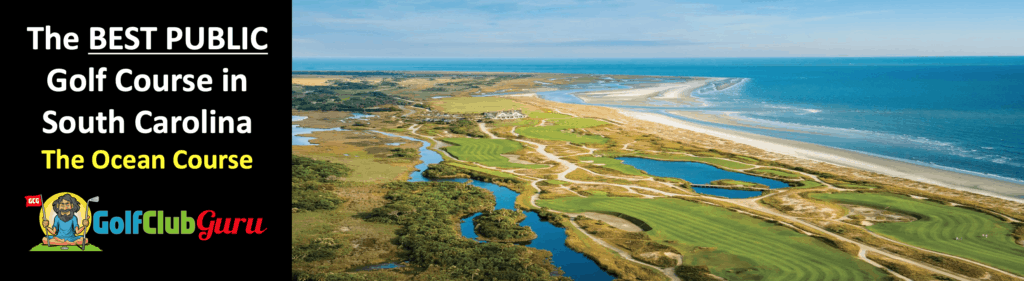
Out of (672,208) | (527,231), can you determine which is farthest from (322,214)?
(672,208)

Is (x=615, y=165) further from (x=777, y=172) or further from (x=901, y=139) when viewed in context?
(x=901, y=139)

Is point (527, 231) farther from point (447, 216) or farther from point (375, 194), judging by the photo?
point (375, 194)

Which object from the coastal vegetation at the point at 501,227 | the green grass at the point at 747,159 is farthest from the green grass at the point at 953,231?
the coastal vegetation at the point at 501,227

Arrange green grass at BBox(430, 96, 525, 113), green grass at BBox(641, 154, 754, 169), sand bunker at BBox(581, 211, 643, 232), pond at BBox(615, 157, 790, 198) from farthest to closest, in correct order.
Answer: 1. green grass at BBox(430, 96, 525, 113)
2. green grass at BBox(641, 154, 754, 169)
3. pond at BBox(615, 157, 790, 198)
4. sand bunker at BBox(581, 211, 643, 232)

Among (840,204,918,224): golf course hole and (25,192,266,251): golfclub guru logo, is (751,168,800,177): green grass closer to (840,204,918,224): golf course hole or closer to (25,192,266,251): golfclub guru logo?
(840,204,918,224): golf course hole

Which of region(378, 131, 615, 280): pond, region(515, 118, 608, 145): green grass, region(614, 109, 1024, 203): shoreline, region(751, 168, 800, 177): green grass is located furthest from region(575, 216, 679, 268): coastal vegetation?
region(515, 118, 608, 145): green grass
